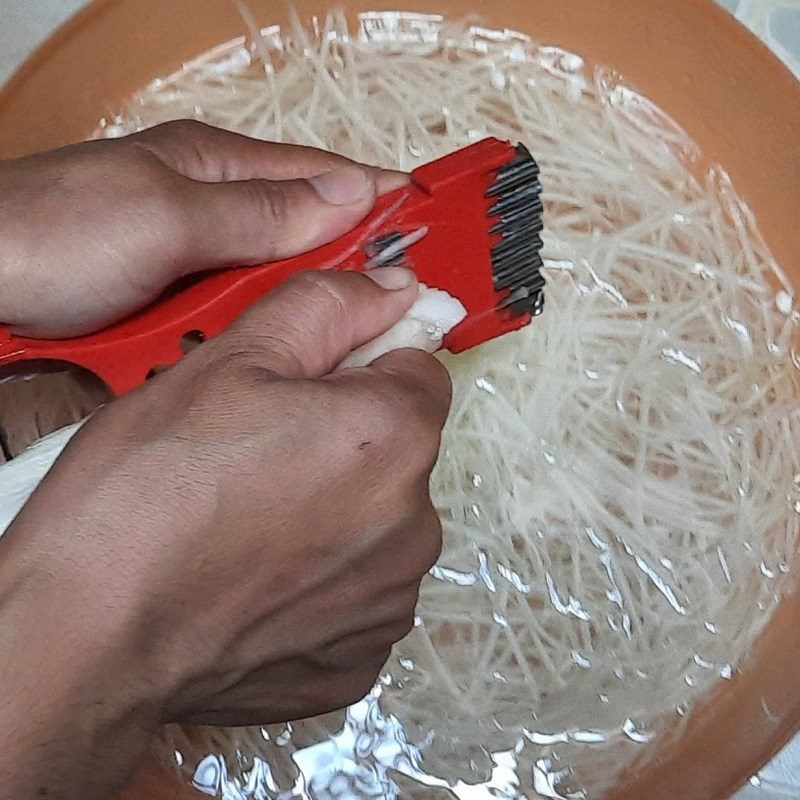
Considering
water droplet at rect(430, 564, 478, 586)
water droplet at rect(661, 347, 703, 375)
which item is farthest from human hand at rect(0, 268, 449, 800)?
water droplet at rect(661, 347, 703, 375)

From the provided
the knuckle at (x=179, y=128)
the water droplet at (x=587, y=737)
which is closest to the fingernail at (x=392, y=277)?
the knuckle at (x=179, y=128)

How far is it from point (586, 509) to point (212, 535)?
44cm

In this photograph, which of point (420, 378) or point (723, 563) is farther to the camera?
point (723, 563)

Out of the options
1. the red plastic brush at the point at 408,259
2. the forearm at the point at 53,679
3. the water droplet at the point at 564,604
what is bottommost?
the water droplet at the point at 564,604

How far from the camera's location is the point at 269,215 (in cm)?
60

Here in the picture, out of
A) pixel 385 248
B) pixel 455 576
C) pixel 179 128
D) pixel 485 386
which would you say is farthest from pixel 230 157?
pixel 455 576

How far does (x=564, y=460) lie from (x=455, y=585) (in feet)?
0.49

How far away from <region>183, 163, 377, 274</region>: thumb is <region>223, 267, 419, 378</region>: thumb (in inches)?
2.7

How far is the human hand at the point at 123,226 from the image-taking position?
573 mm

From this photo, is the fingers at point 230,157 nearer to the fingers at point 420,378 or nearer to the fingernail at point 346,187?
the fingernail at point 346,187

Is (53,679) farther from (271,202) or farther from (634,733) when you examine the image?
(634,733)

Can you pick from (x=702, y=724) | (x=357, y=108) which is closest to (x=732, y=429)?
(x=702, y=724)

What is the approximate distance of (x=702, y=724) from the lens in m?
0.78

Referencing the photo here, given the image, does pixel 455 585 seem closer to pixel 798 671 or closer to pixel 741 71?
pixel 798 671
